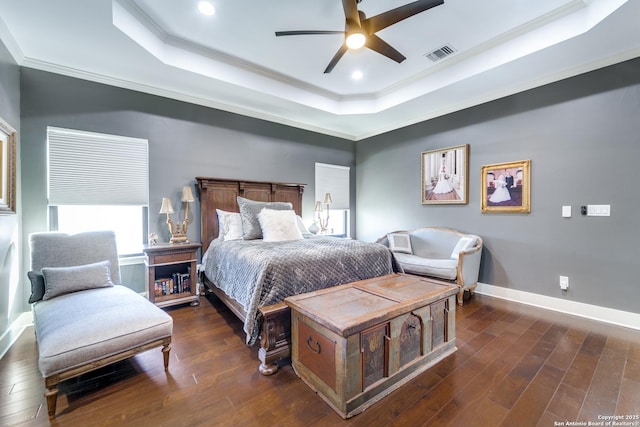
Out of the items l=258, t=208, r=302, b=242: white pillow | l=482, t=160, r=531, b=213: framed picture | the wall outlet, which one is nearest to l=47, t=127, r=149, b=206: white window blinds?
l=258, t=208, r=302, b=242: white pillow

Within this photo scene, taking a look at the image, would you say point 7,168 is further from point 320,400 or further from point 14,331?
point 320,400

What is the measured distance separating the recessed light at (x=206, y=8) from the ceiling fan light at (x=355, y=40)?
1.29 metres

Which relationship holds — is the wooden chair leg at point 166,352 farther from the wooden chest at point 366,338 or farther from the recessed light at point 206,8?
the recessed light at point 206,8

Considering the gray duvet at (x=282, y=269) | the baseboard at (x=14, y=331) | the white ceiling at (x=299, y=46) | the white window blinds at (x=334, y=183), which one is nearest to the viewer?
the gray duvet at (x=282, y=269)

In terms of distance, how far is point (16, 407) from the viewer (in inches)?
63.2

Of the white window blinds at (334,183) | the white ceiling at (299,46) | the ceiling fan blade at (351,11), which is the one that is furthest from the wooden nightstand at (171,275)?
the ceiling fan blade at (351,11)

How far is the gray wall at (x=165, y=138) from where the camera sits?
111 inches

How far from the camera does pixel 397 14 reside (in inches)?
82.6

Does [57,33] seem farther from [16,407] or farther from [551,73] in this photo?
[551,73]

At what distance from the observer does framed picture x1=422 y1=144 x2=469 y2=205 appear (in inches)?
156

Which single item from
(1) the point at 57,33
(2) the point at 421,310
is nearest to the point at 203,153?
(1) the point at 57,33

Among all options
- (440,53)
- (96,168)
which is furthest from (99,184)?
(440,53)

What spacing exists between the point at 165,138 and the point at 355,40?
2.76 metres

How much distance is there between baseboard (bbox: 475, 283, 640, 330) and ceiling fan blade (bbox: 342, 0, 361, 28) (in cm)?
368
